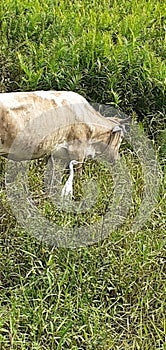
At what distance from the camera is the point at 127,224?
3.43m

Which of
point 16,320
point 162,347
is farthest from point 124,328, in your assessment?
point 16,320

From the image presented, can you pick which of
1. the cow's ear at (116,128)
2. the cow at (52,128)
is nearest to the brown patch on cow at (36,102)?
the cow at (52,128)

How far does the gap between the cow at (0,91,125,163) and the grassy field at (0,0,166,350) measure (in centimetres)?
20

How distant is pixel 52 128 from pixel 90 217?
0.50 meters

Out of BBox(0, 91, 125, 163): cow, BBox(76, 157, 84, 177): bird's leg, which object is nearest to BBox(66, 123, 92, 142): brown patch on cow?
BBox(0, 91, 125, 163): cow

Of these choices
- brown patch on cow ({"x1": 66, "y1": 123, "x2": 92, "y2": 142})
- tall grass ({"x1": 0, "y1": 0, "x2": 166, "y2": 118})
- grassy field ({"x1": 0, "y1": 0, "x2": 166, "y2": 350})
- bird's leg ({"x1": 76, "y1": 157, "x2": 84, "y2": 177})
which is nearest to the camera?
grassy field ({"x1": 0, "y1": 0, "x2": 166, "y2": 350})

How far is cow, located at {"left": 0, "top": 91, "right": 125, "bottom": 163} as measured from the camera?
321 centimetres

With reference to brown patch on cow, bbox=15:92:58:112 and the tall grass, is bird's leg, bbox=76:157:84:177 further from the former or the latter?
the tall grass

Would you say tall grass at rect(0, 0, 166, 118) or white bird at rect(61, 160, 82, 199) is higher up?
tall grass at rect(0, 0, 166, 118)

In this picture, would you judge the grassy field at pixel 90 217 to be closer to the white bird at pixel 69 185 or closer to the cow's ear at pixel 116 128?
the white bird at pixel 69 185

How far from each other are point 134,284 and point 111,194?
0.63 m

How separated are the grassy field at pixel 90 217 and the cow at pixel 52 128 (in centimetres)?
20

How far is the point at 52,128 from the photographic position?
335cm

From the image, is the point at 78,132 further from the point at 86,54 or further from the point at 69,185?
the point at 86,54
